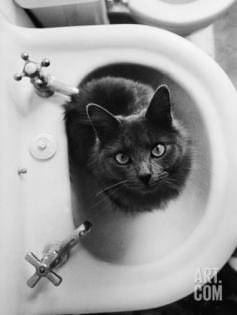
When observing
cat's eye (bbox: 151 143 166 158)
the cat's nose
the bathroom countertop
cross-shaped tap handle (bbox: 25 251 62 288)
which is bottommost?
cross-shaped tap handle (bbox: 25 251 62 288)

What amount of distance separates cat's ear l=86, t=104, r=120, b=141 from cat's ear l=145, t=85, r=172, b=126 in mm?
67

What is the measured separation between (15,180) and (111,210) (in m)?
0.21

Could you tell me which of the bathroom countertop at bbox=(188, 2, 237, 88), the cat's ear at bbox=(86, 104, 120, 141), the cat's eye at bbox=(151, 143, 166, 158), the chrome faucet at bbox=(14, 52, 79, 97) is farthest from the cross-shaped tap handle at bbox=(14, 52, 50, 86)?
the bathroom countertop at bbox=(188, 2, 237, 88)

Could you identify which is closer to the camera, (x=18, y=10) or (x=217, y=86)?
(x=217, y=86)

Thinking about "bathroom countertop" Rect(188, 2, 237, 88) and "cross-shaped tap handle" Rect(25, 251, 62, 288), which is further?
"bathroom countertop" Rect(188, 2, 237, 88)

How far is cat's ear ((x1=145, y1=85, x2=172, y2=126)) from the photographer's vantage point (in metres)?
0.67

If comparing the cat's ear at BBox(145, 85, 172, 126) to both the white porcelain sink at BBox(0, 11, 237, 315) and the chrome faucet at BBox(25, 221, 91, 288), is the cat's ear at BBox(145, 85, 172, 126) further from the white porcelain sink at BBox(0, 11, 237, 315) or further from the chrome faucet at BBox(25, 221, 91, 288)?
the chrome faucet at BBox(25, 221, 91, 288)

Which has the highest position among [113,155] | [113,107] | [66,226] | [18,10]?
[18,10]

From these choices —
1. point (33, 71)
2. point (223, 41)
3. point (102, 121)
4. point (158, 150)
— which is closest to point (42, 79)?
point (33, 71)

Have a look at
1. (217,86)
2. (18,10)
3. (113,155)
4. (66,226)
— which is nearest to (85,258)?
(66,226)

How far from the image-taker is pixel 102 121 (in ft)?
2.32

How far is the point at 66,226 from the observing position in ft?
2.43

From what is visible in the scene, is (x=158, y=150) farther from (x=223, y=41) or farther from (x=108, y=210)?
(x=223, y=41)

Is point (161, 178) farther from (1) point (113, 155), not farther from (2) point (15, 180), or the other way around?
(2) point (15, 180)
